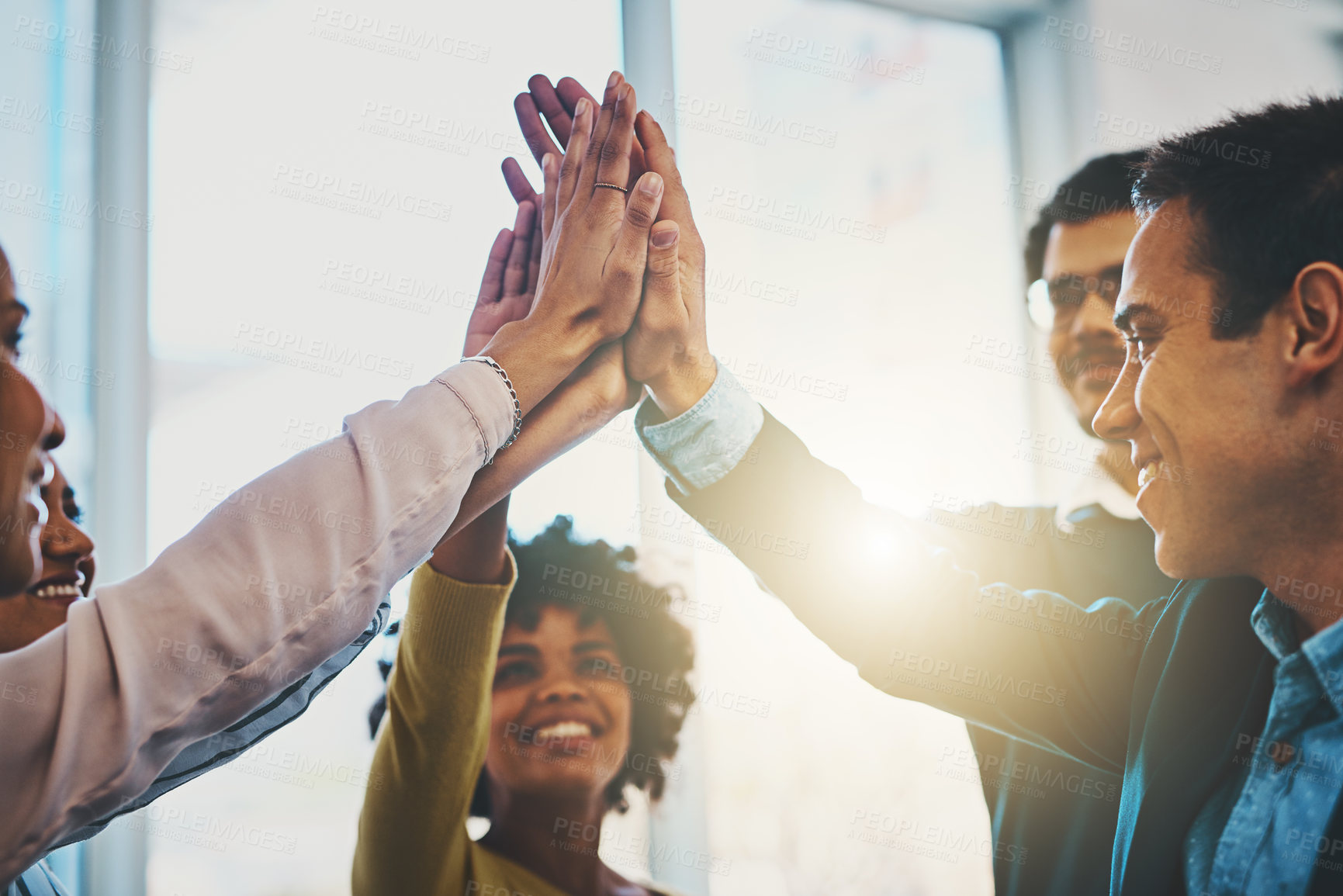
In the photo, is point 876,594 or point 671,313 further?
point 876,594

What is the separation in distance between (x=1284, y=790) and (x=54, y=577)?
165cm

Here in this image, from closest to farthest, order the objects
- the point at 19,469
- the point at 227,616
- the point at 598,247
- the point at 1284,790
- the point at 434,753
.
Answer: the point at 227,616 → the point at 19,469 → the point at 1284,790 → the point at 598,247 → the point at 434,753

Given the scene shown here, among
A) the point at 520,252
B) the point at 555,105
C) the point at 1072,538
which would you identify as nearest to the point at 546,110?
the point at 555,105

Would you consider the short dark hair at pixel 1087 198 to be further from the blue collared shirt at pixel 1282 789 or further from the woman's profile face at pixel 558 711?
the woman's profile face at pixel 558 711

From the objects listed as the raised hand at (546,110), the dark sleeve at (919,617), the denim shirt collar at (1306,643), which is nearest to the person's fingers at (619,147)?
the raised hand at (546,110)

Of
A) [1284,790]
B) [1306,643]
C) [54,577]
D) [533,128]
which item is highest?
[533,128]

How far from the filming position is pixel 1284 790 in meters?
1.10

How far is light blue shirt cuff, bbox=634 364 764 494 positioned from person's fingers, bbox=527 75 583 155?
1.42ft

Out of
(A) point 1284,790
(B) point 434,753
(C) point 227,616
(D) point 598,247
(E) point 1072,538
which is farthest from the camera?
(E) point 1072,538

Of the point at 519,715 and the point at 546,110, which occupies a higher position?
the point at 546,110

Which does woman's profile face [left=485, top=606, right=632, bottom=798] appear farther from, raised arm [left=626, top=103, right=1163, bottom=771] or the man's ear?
the man's ear

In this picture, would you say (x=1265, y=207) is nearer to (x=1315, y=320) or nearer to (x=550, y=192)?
(x=1315, y=320)

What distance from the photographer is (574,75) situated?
1625mm

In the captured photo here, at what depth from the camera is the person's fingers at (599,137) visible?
1240 millimetres
